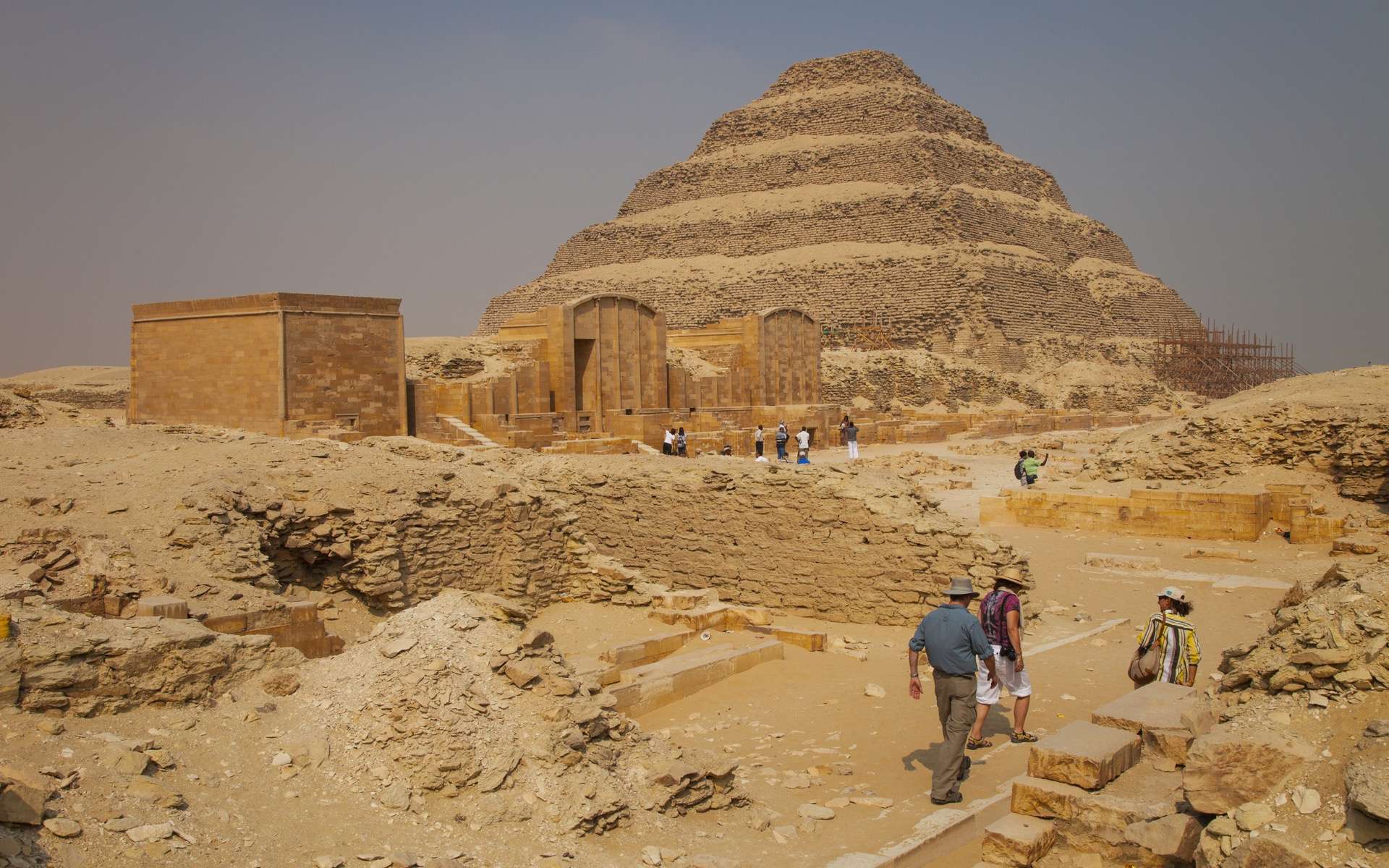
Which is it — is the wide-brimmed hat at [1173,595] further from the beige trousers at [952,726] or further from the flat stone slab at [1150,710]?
the beige trousers at [952,726]

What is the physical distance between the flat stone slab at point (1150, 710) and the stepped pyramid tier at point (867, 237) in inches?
2067

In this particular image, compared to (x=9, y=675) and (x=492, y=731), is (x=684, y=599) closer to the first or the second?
(x=492, y=731)

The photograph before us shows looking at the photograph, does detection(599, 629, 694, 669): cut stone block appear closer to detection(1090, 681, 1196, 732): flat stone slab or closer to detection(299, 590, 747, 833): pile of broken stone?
detection(299, 590, 747, 833): pile of broken stone

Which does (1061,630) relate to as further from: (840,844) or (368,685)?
(368,685)

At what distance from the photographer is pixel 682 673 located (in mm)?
7336

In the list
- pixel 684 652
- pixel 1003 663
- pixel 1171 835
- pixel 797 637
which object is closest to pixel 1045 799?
pixel 1171 835

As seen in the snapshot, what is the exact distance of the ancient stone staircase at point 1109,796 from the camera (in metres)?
4.24

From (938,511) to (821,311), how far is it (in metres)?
53.0

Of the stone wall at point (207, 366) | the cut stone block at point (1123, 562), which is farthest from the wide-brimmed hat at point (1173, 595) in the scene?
the stone wall at point (207, 366)

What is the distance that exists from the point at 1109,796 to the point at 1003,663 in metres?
1.64

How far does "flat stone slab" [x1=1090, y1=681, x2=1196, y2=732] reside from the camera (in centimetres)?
504

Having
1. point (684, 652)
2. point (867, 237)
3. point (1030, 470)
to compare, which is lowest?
point (684, 652)

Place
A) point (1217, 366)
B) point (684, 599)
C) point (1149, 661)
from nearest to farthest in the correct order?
point (1149, 661), point (684, 599), point (1217, 366)

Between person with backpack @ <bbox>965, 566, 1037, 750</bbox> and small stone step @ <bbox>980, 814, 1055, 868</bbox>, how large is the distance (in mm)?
1167
